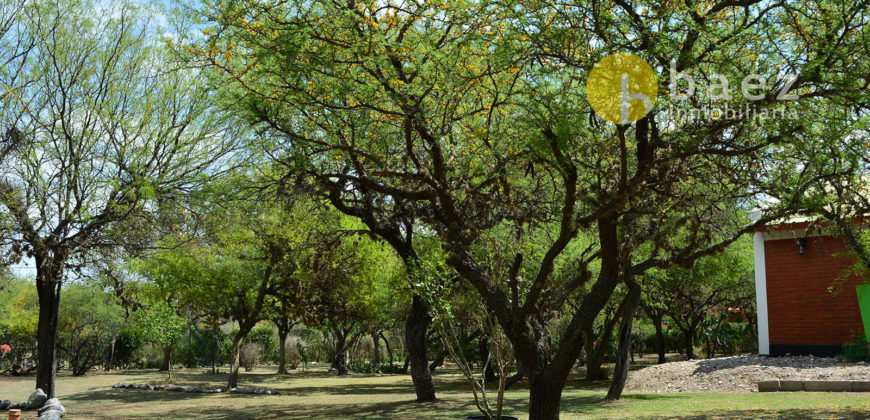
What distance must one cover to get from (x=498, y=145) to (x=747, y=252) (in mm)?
15371

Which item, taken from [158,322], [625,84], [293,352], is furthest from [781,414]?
[293,352]

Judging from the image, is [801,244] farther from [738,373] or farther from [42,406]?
[42,406]

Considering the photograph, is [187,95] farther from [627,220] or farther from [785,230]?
[785,230]

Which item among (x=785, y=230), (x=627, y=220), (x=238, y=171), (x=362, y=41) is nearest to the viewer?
(x=362, y=41)

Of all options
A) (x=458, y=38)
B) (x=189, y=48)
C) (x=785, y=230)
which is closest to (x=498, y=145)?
(x=458, y=38)

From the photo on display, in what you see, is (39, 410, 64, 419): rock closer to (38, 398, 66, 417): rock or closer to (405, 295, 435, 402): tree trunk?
(38, 398, 66, 417): rock

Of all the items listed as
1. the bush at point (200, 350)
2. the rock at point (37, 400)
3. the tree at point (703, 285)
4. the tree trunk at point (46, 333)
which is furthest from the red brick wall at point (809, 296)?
the bush at point (200, 350)

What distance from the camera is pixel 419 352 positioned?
16109 mm

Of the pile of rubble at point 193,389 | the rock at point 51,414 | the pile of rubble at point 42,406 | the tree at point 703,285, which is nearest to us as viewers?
the rock at point 51,414

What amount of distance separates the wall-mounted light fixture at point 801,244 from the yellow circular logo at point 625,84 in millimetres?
13693

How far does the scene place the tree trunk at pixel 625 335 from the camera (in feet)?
46.0

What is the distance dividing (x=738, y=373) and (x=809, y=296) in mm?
4152

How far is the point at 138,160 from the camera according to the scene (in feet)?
42.3

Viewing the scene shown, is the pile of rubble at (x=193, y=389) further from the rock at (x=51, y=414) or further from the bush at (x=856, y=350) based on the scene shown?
the bush at (x=856, y=350)
